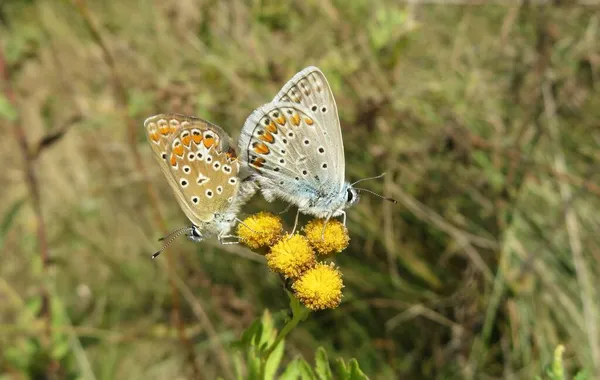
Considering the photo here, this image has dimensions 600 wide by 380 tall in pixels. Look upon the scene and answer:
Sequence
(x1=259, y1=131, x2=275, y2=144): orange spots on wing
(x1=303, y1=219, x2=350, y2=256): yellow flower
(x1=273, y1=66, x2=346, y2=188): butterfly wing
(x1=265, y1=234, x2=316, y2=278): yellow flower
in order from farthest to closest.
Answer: (x1=259, y1=131, x2=275, y2=144): orange spots on wing, (x1=273, y1=66, x2=346, y2=188): butterfly wing, (x1=303, y1=219, x2=350, y2=256): yellow flower, (x1=265, y1=234, x2=316, y2=278): yellow flower

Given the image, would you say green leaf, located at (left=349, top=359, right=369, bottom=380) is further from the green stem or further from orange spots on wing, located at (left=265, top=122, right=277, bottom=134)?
orange spots on wing, located at (left=265, top=122, right=277, bottom=134)

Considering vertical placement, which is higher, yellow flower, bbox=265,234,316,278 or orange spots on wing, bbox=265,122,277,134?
orange spots on wing, bbox=265,122,277,134

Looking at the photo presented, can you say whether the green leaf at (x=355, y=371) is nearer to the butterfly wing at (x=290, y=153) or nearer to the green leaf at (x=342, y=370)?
the green leaf at (x=342, y=370)

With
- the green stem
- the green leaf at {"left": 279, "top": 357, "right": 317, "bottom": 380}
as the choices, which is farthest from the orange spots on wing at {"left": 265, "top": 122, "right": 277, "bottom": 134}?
the green leaf at {"left": 279, "top": 357, "right": 317, "bottom": 380}

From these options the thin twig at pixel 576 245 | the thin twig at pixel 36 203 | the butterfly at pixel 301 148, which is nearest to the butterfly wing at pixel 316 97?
the butterfly at pixel 301 148

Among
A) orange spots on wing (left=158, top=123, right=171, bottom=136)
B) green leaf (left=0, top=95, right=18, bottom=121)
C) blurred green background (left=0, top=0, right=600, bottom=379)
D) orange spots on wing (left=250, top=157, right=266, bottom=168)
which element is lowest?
blurred green background (left=0, top=0, right=600, bottom=379)

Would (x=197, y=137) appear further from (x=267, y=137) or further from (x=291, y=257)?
(x=291, y=257)

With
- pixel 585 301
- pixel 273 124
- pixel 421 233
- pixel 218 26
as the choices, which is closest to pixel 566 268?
pixel 585 301

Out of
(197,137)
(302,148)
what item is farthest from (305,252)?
(197,137)
